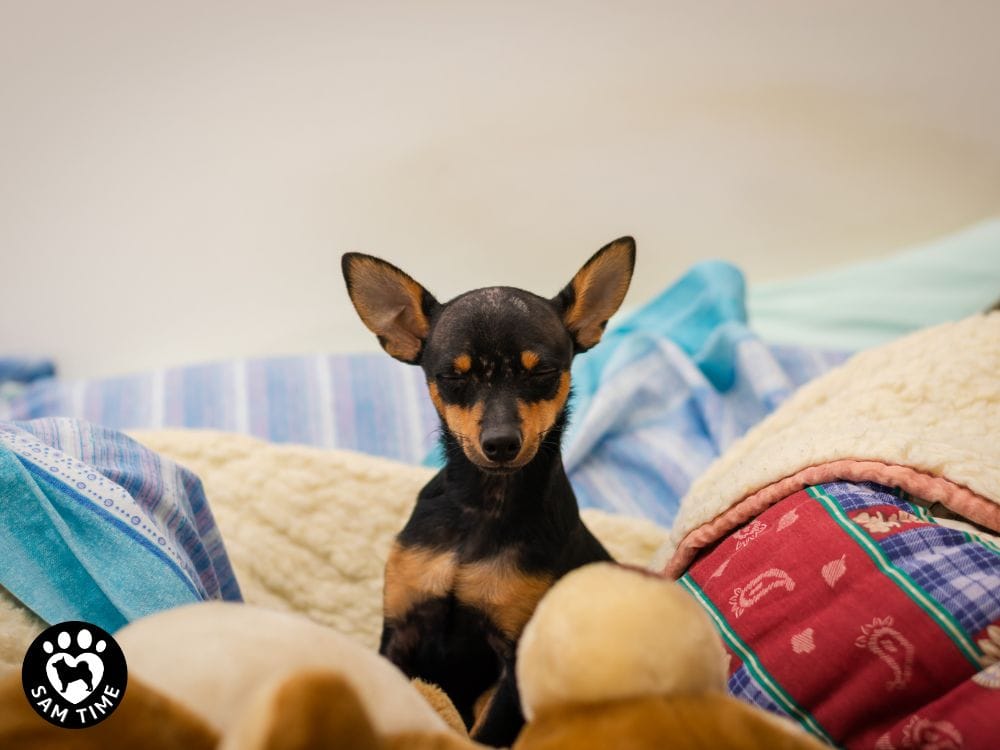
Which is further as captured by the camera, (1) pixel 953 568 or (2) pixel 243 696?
(1) pixel 953 568

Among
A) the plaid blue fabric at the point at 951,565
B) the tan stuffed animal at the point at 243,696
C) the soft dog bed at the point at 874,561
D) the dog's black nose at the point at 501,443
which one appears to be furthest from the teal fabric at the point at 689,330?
the tan stuffed animal at the point at 243,696

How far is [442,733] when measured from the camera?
0.80m

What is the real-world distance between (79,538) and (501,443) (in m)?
0.58

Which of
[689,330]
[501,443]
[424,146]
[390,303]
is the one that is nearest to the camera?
[501,443]

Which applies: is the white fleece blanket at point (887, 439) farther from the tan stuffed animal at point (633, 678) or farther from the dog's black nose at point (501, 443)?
the tan stuffed animal at point (633, 678)

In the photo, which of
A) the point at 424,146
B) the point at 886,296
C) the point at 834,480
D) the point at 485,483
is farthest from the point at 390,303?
the point at 886,296

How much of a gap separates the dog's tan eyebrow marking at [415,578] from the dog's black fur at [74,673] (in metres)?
0.63

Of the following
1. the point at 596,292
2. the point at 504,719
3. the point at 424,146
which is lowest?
the point at 504,719

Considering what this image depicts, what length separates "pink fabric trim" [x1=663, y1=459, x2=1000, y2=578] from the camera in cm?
122

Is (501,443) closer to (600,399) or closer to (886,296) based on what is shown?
(600,399)

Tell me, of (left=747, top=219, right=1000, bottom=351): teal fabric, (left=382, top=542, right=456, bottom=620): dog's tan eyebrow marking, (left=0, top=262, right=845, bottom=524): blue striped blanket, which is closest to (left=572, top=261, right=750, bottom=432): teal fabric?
(left=0, top=262, right=845, bottom=524): blue striped blanket

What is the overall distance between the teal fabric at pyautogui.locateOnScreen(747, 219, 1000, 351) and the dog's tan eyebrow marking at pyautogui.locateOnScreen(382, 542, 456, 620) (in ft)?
6.34

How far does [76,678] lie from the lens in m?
0.78

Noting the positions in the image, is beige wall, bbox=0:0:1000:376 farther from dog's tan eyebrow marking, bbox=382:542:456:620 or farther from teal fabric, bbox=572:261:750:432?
dog's tan eyebrow marking, bbox=382:542:456:620
